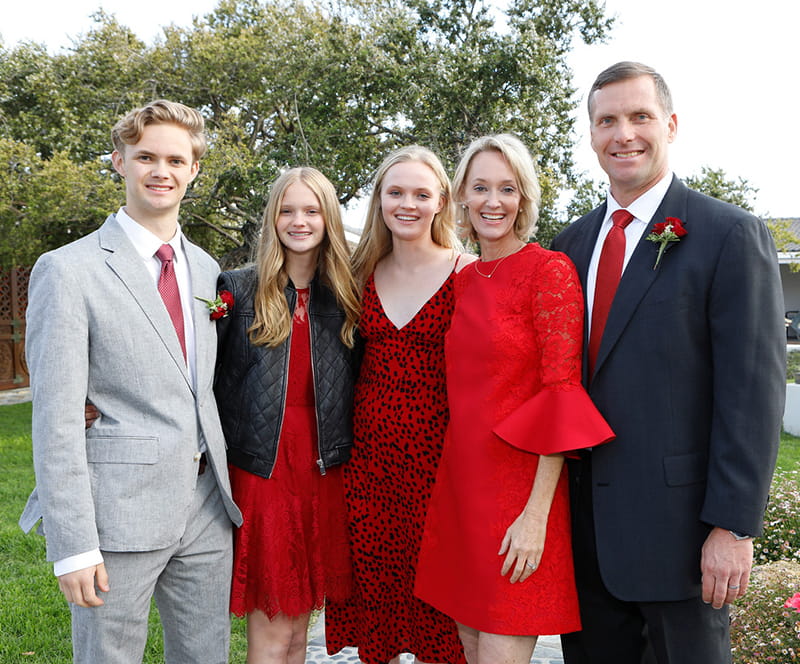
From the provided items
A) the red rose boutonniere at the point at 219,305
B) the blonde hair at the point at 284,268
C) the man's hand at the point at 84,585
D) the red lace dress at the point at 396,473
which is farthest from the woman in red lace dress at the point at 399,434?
the man's hand at the point at 84,585

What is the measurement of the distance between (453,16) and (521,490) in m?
10.6

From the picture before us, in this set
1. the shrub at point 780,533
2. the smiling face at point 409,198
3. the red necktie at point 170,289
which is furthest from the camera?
the shrub at point 780,533

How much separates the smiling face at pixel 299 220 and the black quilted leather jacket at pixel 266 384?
0.64 feet

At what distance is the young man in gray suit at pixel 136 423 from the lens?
83.6 inches

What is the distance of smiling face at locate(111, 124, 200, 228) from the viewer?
2.41 m

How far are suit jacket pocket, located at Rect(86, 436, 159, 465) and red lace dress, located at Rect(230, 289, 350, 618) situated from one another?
1.98 feet

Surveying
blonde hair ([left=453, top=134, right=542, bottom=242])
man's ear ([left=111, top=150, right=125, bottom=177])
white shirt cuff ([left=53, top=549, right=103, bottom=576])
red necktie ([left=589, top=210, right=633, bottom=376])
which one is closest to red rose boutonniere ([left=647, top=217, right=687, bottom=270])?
red necktie ([left=589, top=210, right=633, bottom=376])

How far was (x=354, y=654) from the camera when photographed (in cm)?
370

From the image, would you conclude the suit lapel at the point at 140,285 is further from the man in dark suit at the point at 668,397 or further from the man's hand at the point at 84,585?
the man in dark suit at the point at 668,397

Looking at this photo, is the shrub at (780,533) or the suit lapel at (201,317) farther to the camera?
the shrub at (780,533)

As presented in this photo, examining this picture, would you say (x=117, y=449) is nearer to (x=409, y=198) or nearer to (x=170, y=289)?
(x=170, y=289)

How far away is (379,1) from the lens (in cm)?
1265

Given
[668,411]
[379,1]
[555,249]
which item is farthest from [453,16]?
[668,411]

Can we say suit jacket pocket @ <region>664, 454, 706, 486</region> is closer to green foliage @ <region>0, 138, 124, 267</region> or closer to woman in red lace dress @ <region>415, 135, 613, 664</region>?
woman in red lace dress @ <region>415, 135, 613, 664</region>
